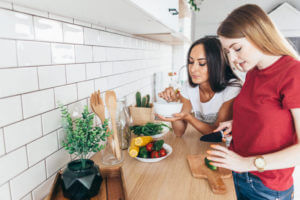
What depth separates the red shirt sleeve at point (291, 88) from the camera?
792 mm

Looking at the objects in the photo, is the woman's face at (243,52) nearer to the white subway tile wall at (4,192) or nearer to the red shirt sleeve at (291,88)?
the red shirt sleeve at (291,88)

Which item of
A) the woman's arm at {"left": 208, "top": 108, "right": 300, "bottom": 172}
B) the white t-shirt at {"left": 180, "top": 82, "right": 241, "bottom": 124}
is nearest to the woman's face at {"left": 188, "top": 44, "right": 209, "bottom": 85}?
the white t-shirt at {"left": 180, "top": 82, "right": 241, "bottom": 124}

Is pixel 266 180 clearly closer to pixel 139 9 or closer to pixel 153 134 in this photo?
pixel 153 134

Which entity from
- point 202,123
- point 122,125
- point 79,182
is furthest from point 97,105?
point 202,123

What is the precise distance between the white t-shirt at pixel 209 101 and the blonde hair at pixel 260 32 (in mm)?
452

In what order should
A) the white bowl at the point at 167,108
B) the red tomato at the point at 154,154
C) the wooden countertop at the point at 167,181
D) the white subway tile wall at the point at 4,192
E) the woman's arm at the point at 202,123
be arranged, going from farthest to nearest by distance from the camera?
the woman's arm at the point at 202,123 → the white bowl at the point at 167,108 → the red tomato at the point at 154,154 → the wooden countertop at the point at 167,181 → the white subway tile wall at the point at 4,192

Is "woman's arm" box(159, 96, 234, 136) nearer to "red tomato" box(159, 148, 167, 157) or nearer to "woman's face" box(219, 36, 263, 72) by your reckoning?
"red tomato" box(159, 148, 167, 157)

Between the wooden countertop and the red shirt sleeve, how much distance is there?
14.6 inches

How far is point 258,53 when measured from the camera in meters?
0.91

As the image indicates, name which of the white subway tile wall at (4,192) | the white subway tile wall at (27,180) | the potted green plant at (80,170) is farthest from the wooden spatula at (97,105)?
the white subway tile wall at (4,192)

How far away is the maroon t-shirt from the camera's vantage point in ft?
2.74

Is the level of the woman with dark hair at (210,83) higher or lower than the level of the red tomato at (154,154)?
higher

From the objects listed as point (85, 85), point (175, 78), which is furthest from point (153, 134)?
point (175, 78)

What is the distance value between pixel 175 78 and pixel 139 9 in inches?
85.7
